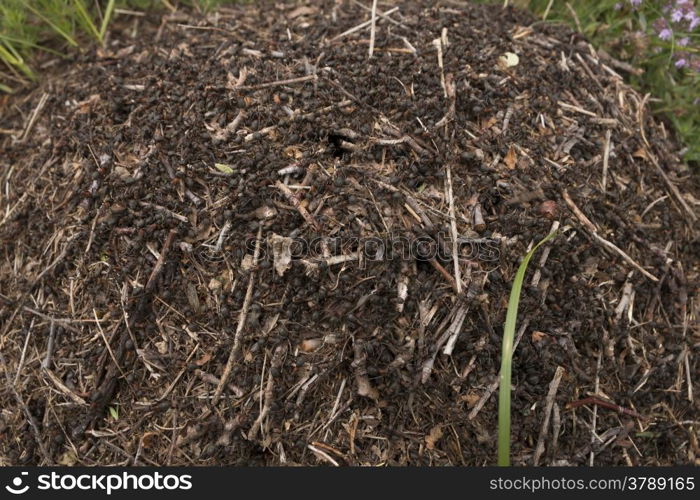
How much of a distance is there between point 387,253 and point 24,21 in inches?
108

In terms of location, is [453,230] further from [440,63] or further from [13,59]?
[13,59]

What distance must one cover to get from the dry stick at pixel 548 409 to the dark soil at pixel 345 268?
11 mm

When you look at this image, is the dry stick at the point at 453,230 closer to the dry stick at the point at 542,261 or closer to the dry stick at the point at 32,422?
the dry stick at the point at 542,261

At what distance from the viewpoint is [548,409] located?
234 centimetres

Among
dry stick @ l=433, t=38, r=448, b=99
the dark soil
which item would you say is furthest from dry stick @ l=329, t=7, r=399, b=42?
dry stick @ l=433, t=38, r=448, b=99

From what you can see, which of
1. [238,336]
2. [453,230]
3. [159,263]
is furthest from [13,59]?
[453,230]

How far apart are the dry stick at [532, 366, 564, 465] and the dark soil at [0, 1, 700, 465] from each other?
0.04ft

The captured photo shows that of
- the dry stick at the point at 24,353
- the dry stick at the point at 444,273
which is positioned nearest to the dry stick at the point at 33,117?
the dry stick at the point at 24,353

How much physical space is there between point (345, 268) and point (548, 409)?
937mm

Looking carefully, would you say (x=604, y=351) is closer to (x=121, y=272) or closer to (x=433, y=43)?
(x=433, y=43)

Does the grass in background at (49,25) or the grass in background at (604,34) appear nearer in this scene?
the grass in background at (604,34)

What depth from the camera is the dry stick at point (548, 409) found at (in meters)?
2.32

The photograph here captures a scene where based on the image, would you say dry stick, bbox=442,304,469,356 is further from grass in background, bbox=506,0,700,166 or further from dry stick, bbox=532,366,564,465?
grass in background, bbox=506,0,700,166

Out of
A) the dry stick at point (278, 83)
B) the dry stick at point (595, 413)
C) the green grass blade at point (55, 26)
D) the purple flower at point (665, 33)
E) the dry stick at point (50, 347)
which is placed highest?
the purple flower at point (665, 33)
